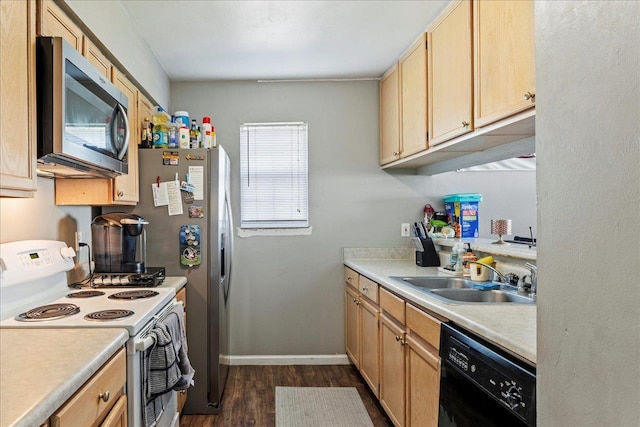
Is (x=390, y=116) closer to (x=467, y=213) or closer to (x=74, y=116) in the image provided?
(x=467, y=213)

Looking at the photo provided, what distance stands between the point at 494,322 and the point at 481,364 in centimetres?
15

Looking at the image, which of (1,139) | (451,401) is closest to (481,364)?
(451,401)

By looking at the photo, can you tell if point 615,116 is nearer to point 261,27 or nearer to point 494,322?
point 494,322

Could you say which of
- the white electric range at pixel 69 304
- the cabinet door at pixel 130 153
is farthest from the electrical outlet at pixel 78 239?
the cabinet door at pixel 130 153

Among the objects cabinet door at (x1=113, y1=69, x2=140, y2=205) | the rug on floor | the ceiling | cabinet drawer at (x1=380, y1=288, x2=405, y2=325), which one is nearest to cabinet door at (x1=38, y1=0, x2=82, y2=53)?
cabinet door at (x1=113, y1=69, x2=140, y2=205)

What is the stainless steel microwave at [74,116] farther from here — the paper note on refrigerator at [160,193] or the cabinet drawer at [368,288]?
the cabinet drawer at [368,288]

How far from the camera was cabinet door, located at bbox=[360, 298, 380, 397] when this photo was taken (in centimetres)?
250

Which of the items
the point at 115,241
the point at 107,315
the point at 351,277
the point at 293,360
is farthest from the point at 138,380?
the point at 293,360

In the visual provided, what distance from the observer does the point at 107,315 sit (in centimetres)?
155

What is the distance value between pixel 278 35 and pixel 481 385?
224 centimetres

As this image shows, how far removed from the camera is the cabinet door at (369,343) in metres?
2.50

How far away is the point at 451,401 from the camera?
148cm

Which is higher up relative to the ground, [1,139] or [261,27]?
[261,27]

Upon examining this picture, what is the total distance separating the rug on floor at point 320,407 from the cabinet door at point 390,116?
5.71 feet
